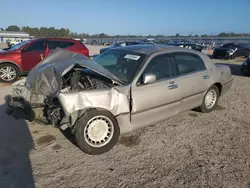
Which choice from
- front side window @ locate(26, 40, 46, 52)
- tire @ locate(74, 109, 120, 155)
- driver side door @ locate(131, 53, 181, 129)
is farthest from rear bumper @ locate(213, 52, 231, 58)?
tire @ locate(74, 109, 120, 155)

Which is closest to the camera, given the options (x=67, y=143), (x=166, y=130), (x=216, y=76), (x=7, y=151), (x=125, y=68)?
(x=7, y=151)

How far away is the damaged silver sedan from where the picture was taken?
3.12 meters

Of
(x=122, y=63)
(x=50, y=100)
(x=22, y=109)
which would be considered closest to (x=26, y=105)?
(x=22, y=109)

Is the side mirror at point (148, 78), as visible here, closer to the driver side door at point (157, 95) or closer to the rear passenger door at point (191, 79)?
the driver side door at point (157, 95)

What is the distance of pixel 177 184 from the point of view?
8.52ft

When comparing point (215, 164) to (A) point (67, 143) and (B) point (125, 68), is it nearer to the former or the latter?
(B) point (125, 68)

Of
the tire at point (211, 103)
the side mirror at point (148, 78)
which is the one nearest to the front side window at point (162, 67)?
the side mirror at point (148, 78)

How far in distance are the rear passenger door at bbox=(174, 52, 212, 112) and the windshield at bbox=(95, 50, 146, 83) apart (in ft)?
2.87

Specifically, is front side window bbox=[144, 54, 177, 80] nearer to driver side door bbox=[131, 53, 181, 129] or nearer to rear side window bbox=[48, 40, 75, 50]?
driver side door bbox=[131, 53, 181, 129]

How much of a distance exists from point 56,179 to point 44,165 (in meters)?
0.40

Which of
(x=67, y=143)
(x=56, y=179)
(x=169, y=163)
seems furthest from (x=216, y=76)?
(x=56, y=179)

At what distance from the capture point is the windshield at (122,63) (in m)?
3.61

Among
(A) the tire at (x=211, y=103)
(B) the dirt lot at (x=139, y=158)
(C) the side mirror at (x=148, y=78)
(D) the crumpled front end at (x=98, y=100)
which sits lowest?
(B) the dirt lot at (x=139, y=158)

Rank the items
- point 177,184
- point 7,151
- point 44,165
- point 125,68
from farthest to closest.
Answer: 1. point 125,68
2. point 7,151
3. point 44,165
4. point 177,184
